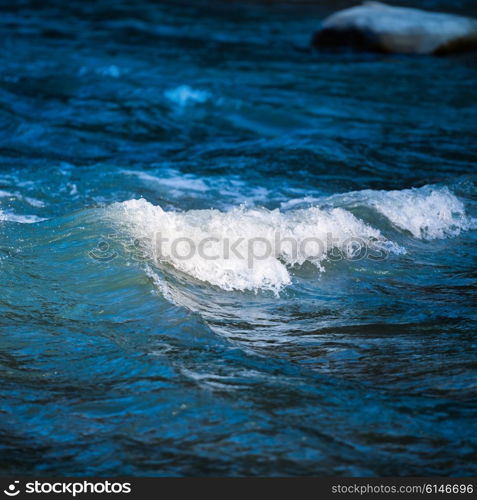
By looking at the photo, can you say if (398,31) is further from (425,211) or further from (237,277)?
(237,277)

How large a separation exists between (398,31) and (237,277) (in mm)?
9190

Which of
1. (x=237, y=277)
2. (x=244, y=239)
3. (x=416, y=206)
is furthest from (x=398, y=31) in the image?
(x=237, y=277)

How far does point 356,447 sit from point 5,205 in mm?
4022

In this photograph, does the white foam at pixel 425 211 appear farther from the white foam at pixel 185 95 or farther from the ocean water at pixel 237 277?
the white foam at pixel 185 95

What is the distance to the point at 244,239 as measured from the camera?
16.4 feet

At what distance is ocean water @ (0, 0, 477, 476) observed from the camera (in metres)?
2.88

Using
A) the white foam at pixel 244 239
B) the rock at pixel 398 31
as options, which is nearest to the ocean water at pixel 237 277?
the white foam at pixel 244 239

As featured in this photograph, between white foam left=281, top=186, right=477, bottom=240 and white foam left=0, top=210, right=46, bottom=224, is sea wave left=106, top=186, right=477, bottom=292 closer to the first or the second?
white foam left=281, top=186, right=477, bottom=240

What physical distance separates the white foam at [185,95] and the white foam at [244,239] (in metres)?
4.34

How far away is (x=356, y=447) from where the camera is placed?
280 centimetres

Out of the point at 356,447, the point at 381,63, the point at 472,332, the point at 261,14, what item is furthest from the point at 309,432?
the point at 261,14

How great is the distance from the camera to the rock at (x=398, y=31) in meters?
12.3

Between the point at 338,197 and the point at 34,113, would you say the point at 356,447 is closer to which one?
the point at 338,197

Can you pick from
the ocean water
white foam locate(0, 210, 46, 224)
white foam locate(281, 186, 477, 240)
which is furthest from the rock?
white foam locate(0, 210, 46, 224)
